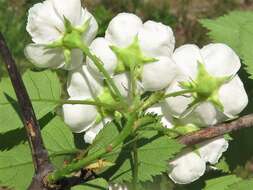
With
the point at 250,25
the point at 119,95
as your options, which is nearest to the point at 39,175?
the point at 119,95

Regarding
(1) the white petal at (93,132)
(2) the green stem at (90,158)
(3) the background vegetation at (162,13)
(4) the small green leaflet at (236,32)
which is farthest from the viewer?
(3) the background vegetation at (162,13)

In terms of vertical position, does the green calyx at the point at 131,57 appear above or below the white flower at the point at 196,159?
above

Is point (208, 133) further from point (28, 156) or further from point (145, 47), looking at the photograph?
point (28, 156)

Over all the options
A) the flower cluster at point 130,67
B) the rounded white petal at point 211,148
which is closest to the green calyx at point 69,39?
the flower cluster at point 130,67

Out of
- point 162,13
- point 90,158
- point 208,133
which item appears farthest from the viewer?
point 162,13

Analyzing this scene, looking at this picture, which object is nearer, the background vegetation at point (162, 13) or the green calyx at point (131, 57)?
the green calyx at point (131, 57)

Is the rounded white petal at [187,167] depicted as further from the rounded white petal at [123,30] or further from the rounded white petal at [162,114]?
the rounded white petal at [123,30]

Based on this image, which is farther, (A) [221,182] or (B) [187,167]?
(A) [221,182]

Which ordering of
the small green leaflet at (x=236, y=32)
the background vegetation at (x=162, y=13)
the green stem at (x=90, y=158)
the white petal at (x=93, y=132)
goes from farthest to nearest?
the background vegetation at (x=162, y=13) < the small green leaflet at (x=236, y=32) < the white petal at (x=93, y=132) < the green stem at (x=90, y=158)

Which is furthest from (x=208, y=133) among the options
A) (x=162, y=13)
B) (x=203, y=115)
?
(x=162, y=13)
